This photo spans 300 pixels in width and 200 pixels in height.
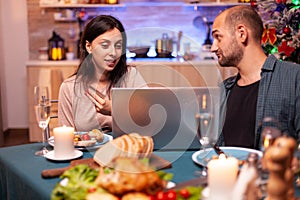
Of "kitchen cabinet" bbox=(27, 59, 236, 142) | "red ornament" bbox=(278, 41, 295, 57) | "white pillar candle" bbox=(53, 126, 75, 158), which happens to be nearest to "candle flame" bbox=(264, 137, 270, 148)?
"white pillar candle" bbox=(53, 126, 75, 158)

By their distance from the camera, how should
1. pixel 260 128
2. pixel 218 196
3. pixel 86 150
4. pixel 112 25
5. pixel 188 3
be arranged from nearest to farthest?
1. pixel 218 196
2. pixel 86 150
3. pixel 260 128
4. pixel 112 25
5. pixel 188 3

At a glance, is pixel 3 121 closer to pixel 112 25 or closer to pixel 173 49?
pixel 173 49

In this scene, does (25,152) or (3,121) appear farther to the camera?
(3,121)

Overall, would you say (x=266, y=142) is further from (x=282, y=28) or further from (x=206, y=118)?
(x=282, y=28)

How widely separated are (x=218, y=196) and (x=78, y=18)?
13.9 ft

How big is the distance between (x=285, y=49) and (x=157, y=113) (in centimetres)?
218

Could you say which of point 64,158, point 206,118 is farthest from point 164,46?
point 206,118

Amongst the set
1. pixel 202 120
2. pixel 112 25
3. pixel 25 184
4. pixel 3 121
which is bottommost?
pixel 3 121

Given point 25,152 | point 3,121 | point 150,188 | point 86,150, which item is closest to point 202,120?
point 150,188

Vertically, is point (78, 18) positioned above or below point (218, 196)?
above

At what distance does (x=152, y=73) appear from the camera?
4.77 meters

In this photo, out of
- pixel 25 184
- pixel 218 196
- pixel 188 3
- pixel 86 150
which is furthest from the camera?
pixel 188 3

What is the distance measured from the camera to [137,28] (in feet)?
17.2

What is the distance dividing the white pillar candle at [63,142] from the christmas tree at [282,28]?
242cm
